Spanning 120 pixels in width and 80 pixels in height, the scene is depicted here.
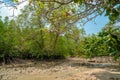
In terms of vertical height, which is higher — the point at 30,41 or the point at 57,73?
the point at 30,41

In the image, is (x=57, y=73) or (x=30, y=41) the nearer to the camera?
(x=57, y=73)

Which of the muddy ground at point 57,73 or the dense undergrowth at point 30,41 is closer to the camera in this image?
the muddy ground at point 57,73

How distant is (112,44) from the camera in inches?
281

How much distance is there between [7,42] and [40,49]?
5613 mm

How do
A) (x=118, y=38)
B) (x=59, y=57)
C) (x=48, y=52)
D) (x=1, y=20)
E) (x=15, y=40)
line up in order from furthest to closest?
(x=59, y=57) → (x=48, y=52) → (x=15, y=40) → (x=1, y=20) → (x=118, y=38)

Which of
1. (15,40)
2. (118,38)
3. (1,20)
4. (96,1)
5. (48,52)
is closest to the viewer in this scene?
(96,1)

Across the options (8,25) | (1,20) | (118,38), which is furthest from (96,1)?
(8,25)

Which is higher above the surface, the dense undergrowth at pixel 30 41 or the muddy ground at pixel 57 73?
the dense undergrowth at pixel 30 41

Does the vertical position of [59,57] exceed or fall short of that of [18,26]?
it falls short

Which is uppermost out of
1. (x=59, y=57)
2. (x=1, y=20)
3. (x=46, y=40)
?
(x=1, y=20)

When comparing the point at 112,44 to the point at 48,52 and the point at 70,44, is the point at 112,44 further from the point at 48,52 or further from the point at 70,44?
the point at 70,44

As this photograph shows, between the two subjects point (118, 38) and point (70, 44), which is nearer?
point (118, 38)

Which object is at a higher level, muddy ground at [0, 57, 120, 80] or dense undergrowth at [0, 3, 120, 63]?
dense undergrowth at [0, 3, 120, 63]

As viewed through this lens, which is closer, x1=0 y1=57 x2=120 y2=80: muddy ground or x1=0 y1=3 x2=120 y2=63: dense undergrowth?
x1=0 y1=57 x2=120 y2=80: muddy ground
